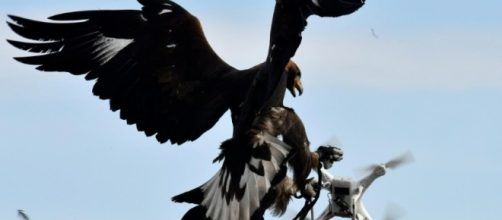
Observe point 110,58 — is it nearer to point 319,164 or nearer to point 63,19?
point 63,19

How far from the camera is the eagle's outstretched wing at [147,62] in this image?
1572 centimetres

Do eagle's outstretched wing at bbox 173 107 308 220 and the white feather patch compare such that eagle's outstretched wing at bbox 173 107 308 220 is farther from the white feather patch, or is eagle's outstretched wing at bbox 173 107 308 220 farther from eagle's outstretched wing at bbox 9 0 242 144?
eagle's outstretched wing at bbox 9 0 242 144

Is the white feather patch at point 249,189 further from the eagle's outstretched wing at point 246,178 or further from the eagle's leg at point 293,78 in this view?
the eagle's leg at point 293,78

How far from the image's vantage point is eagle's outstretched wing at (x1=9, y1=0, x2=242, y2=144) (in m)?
15.7

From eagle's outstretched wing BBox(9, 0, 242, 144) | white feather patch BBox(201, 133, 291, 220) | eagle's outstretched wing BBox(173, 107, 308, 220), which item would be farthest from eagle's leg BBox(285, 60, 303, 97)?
white feather patch BBox(201, 133, 291, 220)

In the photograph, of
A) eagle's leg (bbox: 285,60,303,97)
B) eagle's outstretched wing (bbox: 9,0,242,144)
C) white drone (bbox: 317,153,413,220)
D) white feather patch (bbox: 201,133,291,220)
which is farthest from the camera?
white drone (bbox: 317,153,413,220)

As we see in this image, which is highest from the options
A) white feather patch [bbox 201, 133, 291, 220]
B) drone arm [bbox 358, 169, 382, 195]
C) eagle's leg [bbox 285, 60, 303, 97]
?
eagle's leg [bbox 285, 60, 303, 97]

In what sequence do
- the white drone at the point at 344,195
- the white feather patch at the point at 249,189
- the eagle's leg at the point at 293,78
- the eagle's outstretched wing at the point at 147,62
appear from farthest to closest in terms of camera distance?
the white drone at the point at 344,195
the eagle's outstretched wing at the point at 147,62
the eagle's leg at the point at 293,78
the white feather patch at the point at 249,189

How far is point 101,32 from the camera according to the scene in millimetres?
16188

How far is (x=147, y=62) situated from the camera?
1590 cm

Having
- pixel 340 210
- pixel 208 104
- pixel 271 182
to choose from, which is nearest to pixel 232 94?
pixel 208 104

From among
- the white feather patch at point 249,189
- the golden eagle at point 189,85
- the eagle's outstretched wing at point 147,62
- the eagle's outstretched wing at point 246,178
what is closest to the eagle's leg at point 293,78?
the golden eagle at point 189,85

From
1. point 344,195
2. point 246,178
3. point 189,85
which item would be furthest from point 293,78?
point 344,195

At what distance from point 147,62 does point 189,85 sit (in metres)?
0.40
